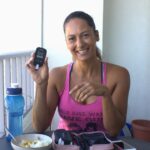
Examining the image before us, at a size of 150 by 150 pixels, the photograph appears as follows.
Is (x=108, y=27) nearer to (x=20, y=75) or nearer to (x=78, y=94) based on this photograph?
(x=20, y=75)

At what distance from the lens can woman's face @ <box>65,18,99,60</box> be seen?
1696 mm

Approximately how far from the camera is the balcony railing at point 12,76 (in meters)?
2.16

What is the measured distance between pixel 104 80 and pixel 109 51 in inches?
61.8

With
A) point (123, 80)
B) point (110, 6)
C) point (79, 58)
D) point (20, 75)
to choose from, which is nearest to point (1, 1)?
point (20, 75)

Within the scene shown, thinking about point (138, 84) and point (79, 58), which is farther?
point (138, 84)

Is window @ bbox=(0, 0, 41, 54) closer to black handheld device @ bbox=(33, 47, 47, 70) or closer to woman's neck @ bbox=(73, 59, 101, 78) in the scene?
woman's neck @ bbox=(73, 59, 101, 78)

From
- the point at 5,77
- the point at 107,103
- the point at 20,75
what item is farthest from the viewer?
the point at 20,75

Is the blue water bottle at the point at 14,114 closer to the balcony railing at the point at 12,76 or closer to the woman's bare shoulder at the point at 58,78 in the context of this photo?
the woman's bare shoulder at the point at 58,78

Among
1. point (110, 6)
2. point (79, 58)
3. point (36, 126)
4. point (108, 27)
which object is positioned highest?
point (110, 6)

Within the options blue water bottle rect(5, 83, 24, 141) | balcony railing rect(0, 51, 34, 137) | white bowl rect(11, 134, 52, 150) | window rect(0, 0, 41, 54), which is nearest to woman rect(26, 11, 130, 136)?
blue water bottle rect(5, 83, 24, 141)

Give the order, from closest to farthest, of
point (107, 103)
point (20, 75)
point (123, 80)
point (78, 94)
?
point (78, 94) < point (107, 103) < point (123, 80) < point (20, 75)

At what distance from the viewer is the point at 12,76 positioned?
249cm

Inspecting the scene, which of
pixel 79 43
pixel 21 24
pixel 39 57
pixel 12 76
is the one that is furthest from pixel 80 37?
pixel 21 24

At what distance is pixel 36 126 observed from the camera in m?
1.62
